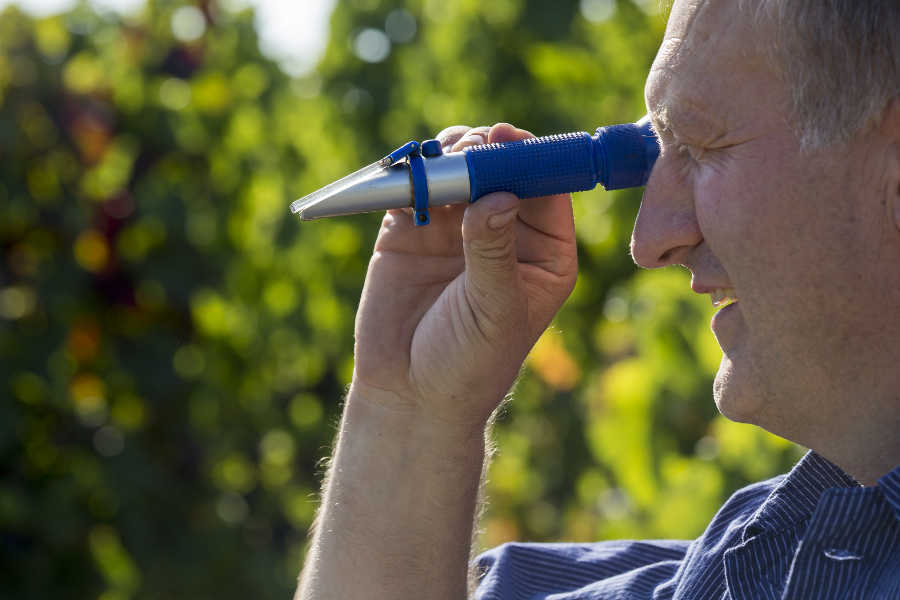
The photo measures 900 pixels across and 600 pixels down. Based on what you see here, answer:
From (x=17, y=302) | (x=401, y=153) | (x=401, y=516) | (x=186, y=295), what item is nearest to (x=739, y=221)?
(x=401, y=153)

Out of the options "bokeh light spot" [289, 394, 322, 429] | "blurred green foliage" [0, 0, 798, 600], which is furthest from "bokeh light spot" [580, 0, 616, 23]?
"bokeh light spot" [289, 394, 322, 429]

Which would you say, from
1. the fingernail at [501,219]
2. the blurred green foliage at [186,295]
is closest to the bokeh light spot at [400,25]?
the blurred green foliage at [186,295]

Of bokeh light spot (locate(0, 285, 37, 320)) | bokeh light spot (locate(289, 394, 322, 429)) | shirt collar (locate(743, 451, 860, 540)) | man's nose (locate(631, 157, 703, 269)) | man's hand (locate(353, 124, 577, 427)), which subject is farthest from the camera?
bokeh light spot (locate(0, 285, 37, 320))

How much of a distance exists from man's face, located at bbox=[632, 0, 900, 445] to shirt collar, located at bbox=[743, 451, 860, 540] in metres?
0.16

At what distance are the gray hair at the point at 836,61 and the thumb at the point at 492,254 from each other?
43 centimetres

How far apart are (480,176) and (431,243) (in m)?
0.33

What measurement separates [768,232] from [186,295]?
4913 mm

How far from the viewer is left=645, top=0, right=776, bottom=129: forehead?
1.48 meters

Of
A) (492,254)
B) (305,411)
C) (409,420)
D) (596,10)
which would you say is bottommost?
(305,411)

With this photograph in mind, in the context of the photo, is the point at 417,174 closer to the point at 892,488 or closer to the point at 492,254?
the point at 492,254

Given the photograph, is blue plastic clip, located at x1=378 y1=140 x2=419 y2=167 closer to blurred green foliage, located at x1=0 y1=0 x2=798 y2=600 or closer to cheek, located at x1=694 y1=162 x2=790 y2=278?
cheek, located at x1=694 y1=162 x2=790 y2=278

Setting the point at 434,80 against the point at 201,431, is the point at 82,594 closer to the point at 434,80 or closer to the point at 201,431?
the point at 201,431

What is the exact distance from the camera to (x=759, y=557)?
1651 millimetres

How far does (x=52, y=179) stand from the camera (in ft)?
20.7
